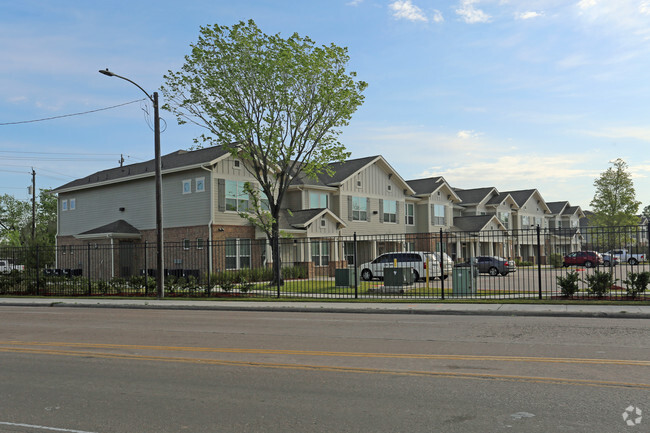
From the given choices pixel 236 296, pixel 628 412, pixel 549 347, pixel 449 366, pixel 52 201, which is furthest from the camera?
pixel 52 201

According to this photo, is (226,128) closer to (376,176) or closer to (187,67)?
(187,67)

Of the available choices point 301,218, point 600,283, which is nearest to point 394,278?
point 600,283

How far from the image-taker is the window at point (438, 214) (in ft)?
170

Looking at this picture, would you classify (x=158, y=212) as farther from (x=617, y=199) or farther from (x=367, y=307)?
(x=617, y=199)

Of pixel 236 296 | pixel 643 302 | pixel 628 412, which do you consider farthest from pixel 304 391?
pixel 236 296

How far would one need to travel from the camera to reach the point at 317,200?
1622 inches

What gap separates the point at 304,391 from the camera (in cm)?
671

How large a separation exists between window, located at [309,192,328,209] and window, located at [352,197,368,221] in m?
Result: 2.59

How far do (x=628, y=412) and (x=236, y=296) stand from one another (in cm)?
1893

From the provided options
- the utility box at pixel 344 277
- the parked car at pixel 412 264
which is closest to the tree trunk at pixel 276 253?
the utility box at pixel 344 277

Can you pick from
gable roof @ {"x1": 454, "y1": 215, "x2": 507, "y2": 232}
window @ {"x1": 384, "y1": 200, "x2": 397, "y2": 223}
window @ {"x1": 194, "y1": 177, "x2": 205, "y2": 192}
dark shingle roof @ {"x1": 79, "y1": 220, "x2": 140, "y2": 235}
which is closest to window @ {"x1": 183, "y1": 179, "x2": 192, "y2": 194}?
window @ {"x1": 194, "y1": 177, "x2": 205, "y2": 192}

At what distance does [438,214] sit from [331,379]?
46099 mm

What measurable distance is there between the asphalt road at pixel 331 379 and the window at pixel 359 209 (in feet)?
101

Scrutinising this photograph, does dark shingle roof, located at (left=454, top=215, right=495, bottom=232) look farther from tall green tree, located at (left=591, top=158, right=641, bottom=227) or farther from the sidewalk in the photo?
the sidewalk
